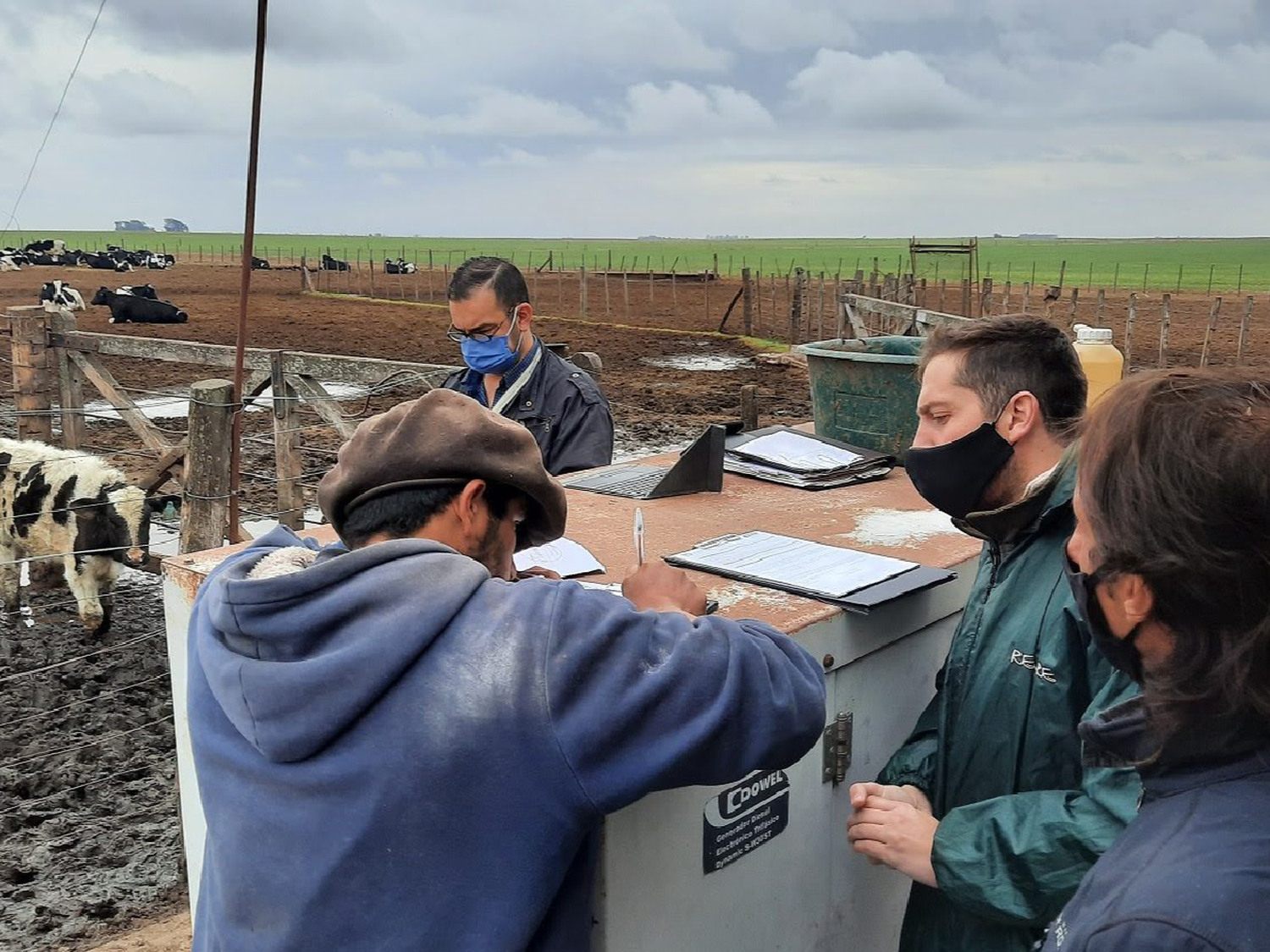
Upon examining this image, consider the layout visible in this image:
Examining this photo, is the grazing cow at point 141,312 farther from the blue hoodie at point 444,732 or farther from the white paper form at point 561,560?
the blue hoodie at point 444,732

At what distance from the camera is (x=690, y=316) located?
29422 mm

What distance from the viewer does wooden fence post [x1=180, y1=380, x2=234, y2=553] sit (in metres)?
5.06

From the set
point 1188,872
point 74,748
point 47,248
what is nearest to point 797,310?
point 74,748

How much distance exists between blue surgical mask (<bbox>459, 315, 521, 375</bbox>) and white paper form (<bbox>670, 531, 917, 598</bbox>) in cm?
188

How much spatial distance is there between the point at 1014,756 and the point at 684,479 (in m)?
1.47

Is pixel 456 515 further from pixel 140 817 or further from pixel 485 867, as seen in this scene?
pixel 140 817

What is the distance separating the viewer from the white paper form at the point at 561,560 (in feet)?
7.98

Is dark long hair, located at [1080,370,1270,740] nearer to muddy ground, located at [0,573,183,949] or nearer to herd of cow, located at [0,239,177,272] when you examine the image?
muddy ground, located at [0,573,183,949]

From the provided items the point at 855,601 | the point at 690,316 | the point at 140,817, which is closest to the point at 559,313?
the point at 690,316

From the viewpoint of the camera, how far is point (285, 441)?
6.75 m

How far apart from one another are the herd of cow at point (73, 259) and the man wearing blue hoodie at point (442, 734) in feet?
158

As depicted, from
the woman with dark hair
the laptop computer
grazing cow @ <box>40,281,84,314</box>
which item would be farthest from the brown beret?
grazing cow @ <box>40,281,84,314</box>

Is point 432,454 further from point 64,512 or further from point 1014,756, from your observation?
point 64,512

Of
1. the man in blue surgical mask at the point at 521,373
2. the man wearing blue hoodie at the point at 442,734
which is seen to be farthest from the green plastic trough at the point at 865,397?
the man wearing blue hoodie at the point at 442,734
